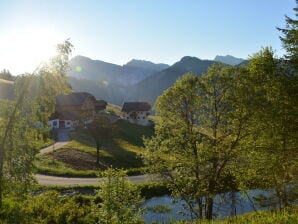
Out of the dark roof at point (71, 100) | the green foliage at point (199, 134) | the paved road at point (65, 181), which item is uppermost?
the dark roof at point (71, 100)

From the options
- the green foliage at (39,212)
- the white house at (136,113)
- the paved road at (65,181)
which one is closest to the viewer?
the green foliage at (39,212)

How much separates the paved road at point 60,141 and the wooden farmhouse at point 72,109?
17.8 ft

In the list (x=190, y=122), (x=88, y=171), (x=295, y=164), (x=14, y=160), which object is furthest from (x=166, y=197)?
(x=14, y=160)

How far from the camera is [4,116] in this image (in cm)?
2123

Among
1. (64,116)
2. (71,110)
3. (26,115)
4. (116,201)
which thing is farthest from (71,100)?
(26,115)

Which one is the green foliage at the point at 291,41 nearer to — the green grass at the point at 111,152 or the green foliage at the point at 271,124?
the green foliage at the point at 271,124

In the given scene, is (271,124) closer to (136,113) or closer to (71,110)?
(71,110)

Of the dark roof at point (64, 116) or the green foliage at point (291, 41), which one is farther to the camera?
the dark roof at point (64, 116)

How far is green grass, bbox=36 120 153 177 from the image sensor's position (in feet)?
203

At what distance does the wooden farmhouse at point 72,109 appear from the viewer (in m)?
114

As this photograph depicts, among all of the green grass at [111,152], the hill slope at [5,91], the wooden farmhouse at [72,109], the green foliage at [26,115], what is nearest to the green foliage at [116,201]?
the green foliage at [26,115]

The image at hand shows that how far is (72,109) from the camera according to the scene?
12444 centimetres

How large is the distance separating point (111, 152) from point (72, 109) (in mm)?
44358

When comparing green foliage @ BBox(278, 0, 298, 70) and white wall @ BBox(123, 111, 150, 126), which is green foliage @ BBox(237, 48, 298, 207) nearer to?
green foliage @ BBox(278, 0, 298, 70)
